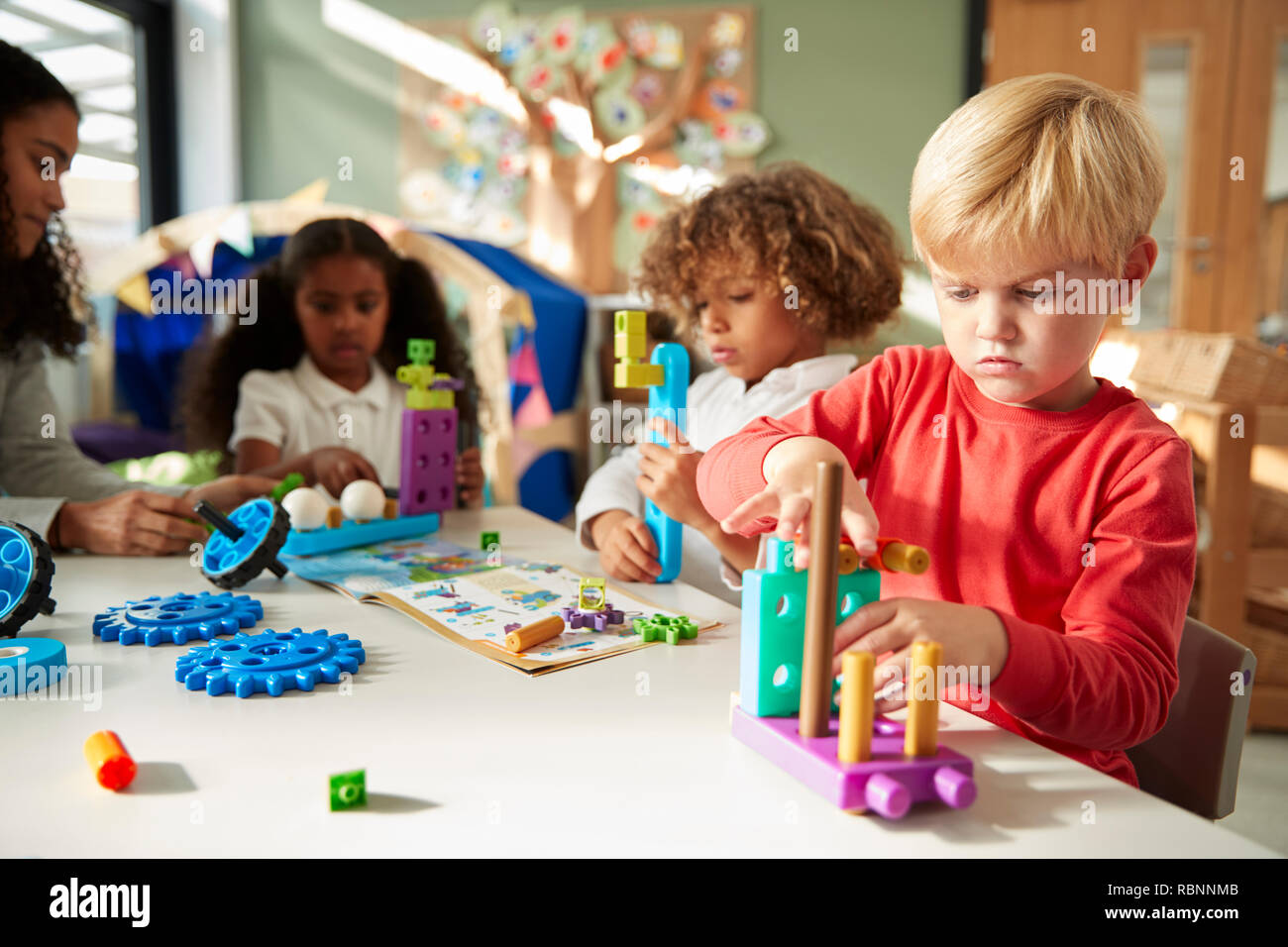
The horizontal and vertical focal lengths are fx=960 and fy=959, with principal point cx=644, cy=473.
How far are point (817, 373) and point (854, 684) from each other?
0.75m

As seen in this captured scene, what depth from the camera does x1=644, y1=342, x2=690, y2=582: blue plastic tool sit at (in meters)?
0.94

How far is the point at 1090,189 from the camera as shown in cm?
62

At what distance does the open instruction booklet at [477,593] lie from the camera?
734 mm

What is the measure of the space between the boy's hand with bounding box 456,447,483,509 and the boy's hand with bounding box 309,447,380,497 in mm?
115

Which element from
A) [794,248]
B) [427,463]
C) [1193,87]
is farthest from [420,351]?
[1193,87]

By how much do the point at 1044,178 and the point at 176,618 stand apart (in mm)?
717

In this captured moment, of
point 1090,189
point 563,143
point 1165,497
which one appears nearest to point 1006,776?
point 1165,497

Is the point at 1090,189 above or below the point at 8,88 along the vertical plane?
below

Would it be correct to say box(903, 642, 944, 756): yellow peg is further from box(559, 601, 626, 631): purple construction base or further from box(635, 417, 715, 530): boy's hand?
box(635, 417, 715, 530): boy's hand

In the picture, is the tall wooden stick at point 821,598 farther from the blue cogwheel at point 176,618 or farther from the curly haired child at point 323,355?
the curly haired child at point 323,355

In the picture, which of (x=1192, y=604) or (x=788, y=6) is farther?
(x=788, y=6)

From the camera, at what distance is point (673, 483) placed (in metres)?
0.92

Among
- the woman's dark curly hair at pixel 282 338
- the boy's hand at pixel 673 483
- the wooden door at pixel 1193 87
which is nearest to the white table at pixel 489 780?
the boy's hand at pixel 673 483
